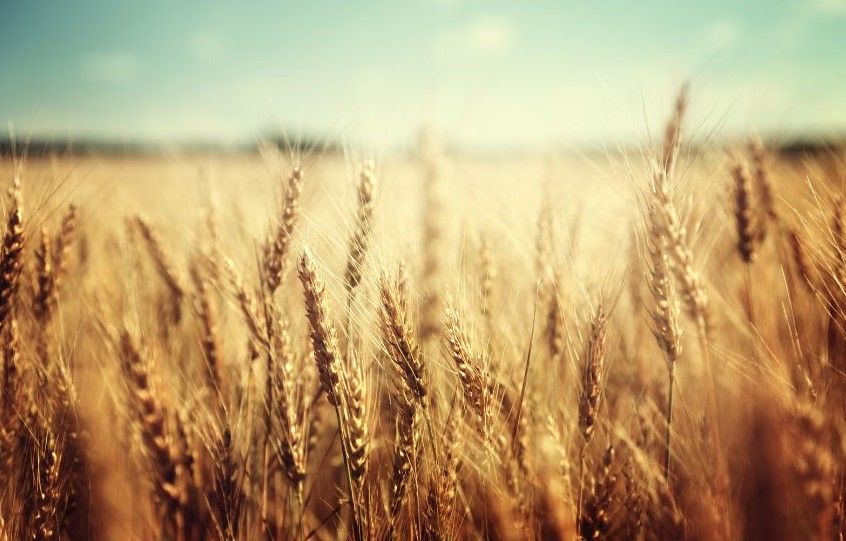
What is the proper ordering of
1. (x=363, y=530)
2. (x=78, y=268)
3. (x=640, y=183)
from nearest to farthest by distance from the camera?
(x=363, y=530) → (x=640, y=183) → (x=78, y=268)

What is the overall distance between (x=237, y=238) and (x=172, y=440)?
31.2 inches

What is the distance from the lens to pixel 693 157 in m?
1.39

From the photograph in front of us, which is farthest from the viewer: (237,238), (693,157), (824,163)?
(824,163)

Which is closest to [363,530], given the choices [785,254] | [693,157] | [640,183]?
[640,183]

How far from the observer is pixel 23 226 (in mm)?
1396

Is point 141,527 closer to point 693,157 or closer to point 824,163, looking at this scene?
point 693,157

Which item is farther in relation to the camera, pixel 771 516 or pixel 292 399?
pixel 771 516

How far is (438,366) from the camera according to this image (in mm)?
1257

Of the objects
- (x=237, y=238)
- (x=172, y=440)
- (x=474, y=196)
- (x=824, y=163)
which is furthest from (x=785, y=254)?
(x=172, y=440)

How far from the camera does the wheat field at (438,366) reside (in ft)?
3.54

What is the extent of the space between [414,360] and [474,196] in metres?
1.00

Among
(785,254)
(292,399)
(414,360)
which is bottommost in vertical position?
(292,399)

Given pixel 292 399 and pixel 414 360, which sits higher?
pixel 414 360

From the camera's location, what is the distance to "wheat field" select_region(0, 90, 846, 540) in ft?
3.54
